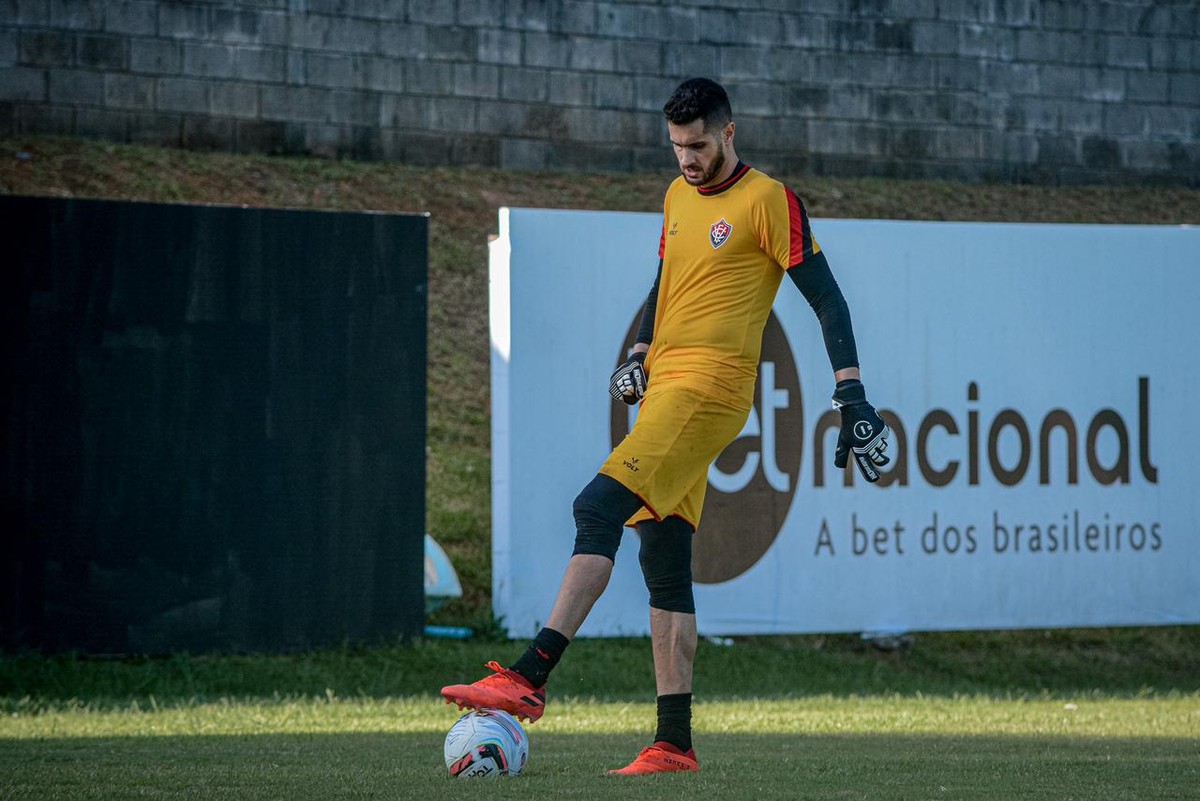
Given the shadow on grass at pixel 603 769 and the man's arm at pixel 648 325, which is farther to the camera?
the man's arm at pixel 648 325

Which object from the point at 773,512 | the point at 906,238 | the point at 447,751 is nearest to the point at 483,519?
the point at 773,512

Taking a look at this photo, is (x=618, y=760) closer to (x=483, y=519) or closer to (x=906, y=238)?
(x=906, y=238)

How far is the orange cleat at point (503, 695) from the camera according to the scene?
481 cm

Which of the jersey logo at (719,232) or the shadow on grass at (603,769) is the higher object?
the jersey logo at (719,232)

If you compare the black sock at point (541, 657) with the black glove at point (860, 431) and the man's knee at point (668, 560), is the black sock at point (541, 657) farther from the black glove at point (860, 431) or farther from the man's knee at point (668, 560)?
the black glove at point (860, 431)

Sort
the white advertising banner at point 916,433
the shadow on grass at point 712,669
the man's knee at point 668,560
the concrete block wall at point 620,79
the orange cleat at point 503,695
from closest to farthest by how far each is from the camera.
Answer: the orange cleat at point 503,695 < the man's knee at point 668,560 < the shadow on grass at point 712,669 < the white advertising banner at point 916,433 < the concrete block wall at point 620,79

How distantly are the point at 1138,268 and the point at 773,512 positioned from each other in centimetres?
324

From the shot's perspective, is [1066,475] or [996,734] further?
[1066,475]

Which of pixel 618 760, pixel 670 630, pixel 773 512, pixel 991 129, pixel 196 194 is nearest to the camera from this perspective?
pixel 670 630

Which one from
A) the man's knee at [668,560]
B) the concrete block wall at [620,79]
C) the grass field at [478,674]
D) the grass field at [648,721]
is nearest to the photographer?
the grass field at [648,721]

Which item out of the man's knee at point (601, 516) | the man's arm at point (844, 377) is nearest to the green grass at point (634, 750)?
the man's knee at point (601, 516)

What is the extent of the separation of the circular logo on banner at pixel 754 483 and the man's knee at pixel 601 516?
5321mm

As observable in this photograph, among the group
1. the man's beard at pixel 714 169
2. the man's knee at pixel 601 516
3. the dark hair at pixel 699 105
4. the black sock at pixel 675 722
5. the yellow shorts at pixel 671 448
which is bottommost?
the black sock at pixel 675 722

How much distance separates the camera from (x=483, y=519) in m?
13.0
